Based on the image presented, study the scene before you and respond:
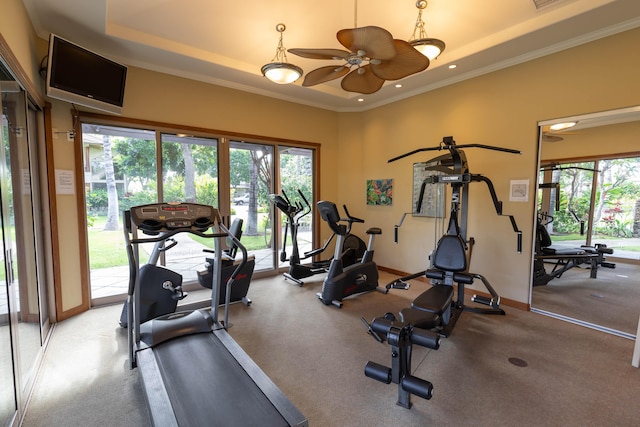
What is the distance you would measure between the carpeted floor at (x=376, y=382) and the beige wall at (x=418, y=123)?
922mm

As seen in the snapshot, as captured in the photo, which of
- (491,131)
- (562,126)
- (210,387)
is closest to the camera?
(210,387)

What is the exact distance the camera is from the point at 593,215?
3.93 m

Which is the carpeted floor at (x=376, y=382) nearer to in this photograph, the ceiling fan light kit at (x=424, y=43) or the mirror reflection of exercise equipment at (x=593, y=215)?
the mirror reflection of exercise equipment at (x=593, y=215)

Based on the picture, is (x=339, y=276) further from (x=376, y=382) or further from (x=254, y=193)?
(x=254, y=193)

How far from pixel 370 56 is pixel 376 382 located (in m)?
2.67

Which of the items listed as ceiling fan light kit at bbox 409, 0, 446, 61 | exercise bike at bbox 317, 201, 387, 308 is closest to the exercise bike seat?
exercise bike at bbox 317, 201, 387, 308

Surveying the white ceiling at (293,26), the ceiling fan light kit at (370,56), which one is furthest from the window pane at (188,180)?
the ceiling fan light kit at (370,56)

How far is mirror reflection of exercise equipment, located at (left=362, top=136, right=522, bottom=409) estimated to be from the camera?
2035mm

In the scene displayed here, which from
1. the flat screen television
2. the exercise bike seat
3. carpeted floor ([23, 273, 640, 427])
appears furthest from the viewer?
the flat screen television

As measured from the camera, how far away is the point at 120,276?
4.53m

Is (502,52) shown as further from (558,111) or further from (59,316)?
(59,316)

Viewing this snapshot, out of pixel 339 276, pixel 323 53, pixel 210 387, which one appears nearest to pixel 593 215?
pixel 339 276

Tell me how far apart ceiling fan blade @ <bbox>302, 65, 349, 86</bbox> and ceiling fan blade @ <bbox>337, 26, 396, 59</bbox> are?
0.54m

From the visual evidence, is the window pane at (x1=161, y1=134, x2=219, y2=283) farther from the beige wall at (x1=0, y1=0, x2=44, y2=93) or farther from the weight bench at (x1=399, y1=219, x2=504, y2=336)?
the weight bench at (x1=399, y1=219, x2=504, y2=336)
